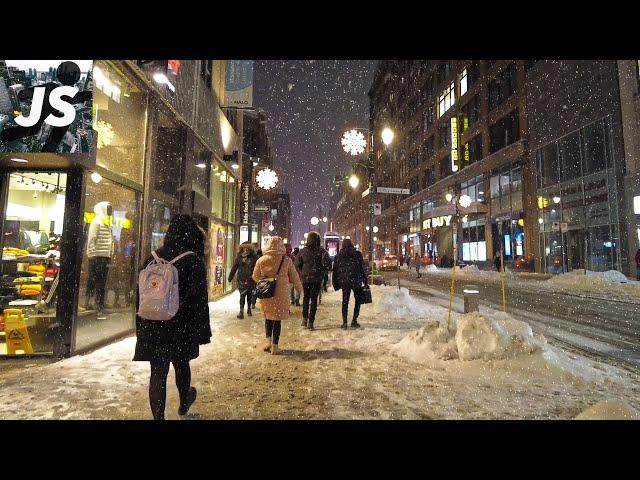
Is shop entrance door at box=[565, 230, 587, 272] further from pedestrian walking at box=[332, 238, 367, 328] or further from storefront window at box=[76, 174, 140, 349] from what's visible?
storefront window at box=[76, 174, 140, 349]

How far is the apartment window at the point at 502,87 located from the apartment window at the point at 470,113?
93.0 inches

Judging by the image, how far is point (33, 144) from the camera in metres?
5.31

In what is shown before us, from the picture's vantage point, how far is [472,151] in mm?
38281

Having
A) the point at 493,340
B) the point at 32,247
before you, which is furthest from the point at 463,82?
the point at 32,247

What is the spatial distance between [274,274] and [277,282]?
142mm

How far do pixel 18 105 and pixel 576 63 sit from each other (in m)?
29.3

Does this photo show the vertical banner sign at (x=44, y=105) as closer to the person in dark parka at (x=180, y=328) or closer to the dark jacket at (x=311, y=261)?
the person in dark parka at (x=180, y=328)

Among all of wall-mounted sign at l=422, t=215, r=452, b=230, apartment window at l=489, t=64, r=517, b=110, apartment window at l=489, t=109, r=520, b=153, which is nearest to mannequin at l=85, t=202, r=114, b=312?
apartment window at l=489, t=109, r=520, b=153

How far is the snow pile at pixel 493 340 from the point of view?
5.25m

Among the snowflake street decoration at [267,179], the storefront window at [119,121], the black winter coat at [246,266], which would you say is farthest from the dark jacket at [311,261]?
the snowflake street decoration at [267,179]

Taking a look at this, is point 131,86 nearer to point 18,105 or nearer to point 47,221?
point 18,105

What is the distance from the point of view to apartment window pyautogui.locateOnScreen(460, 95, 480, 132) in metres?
37.3

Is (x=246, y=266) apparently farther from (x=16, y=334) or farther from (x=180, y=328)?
(x=180, y=328)
